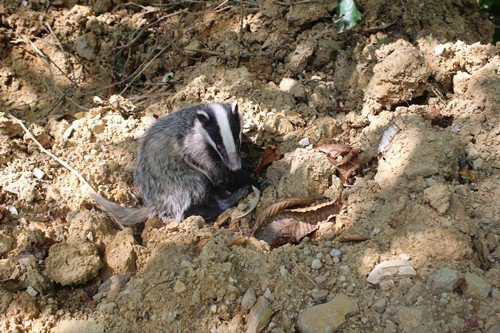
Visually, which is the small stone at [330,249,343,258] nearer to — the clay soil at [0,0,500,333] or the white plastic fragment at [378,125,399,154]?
the clay soil at [0,0,500,333]

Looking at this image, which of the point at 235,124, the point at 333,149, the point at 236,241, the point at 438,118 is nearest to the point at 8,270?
the point at 236,241

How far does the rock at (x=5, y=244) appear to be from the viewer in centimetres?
351

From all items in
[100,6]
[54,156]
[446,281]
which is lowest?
[446,281]

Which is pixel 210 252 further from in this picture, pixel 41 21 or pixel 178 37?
pixel 41 21

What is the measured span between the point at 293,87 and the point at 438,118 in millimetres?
1491

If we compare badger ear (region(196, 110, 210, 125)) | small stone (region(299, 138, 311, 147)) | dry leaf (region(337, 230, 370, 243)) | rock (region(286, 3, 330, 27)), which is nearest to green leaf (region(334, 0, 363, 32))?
rock (region(286, 3, 330, 27))

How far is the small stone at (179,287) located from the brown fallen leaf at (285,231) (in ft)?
2.53

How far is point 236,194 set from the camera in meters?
4.39

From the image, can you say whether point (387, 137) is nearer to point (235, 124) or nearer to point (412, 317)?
point (235, 124)

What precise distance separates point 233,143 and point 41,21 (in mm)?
3156

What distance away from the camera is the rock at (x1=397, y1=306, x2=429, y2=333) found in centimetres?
243

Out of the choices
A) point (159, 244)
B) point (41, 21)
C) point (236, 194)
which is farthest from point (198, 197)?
point (41, 21)

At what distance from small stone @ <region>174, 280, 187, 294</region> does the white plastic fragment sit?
1.91m

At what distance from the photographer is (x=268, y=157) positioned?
14.5 feet
